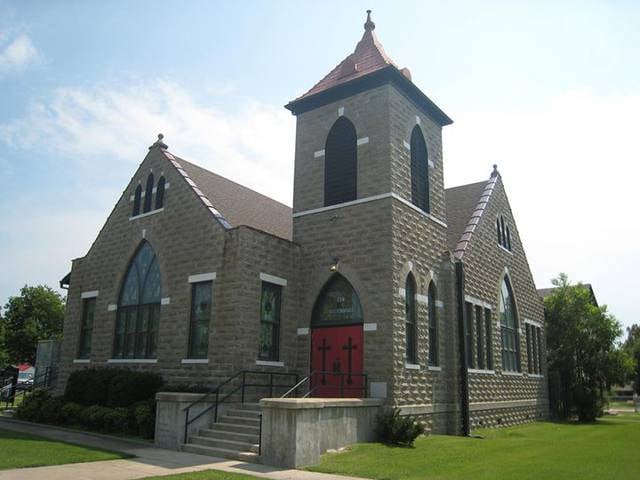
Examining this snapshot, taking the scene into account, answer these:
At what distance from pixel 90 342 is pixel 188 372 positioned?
240 inches

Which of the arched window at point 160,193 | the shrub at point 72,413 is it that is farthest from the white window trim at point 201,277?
the shrub at point 72,413

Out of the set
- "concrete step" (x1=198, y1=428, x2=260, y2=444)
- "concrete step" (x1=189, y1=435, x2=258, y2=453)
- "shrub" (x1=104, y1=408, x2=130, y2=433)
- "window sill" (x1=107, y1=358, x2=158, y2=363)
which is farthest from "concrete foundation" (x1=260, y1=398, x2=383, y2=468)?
"window sill" (x1=107, y1=358, x2=158, y2=363)

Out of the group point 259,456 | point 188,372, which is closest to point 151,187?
point 188,372

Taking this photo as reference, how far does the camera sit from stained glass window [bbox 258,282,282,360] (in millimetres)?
16250

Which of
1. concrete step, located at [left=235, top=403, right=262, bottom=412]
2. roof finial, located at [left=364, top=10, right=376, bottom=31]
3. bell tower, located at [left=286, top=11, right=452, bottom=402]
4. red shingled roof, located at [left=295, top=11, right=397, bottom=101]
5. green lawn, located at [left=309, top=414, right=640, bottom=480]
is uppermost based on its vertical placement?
roof finial, located at [left=364, top=10, right=376, bottom=31]

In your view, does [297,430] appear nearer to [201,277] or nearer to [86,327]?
[201,277]

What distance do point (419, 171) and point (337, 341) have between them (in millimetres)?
6287

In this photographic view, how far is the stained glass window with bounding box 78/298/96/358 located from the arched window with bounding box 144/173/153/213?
13.1ft

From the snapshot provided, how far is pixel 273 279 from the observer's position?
1670cm

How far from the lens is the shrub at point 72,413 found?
1672 centimetres

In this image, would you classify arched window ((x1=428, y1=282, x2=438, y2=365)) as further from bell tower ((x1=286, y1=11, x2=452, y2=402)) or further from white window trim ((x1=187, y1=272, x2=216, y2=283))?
white window trim ((x1=187, y1=272, x2=216, y2=283))

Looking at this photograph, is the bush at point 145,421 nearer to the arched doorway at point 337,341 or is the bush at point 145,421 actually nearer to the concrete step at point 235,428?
the concrete step at point 235,428

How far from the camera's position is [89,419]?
1605 centimetres

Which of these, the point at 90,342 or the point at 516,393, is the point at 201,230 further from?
the point at 516,393
